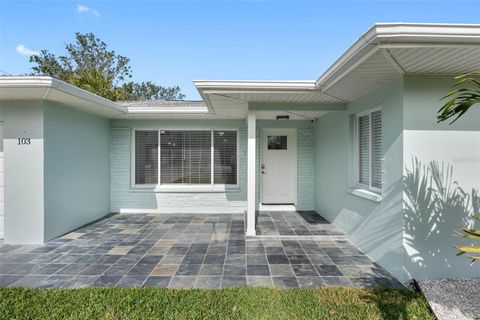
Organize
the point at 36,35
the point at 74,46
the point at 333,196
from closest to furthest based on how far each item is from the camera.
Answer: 1. the point at 333,196
2. the point at 36,35
3. the point at 74,46

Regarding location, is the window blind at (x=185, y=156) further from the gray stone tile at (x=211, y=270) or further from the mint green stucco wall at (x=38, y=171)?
the gray stone tile at (x=211, y=270)

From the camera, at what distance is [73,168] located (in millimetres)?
5648

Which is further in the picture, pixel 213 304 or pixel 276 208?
pixel 276 208

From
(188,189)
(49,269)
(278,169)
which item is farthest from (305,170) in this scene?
(49,269)

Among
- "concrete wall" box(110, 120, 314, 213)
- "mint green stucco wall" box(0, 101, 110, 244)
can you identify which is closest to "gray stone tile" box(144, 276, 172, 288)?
"mint green stucco wall" box(0, 101, 110, 244)

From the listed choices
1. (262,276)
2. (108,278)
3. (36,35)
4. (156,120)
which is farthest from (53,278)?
(36,35)

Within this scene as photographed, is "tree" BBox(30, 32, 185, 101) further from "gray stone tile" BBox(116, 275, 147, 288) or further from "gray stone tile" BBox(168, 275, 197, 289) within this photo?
"gray stone tile" BBox(168, 275, 197, 289)

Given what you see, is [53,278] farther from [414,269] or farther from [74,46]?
[74,46]

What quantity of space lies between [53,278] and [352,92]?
5438 mm

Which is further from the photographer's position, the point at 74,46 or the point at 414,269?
the point at 74,46

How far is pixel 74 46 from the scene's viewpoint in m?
18.5

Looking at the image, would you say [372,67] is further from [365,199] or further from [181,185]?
[181,185]

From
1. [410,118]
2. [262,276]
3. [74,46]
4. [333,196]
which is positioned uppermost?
[74,46]

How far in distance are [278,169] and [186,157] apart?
2.85 m
